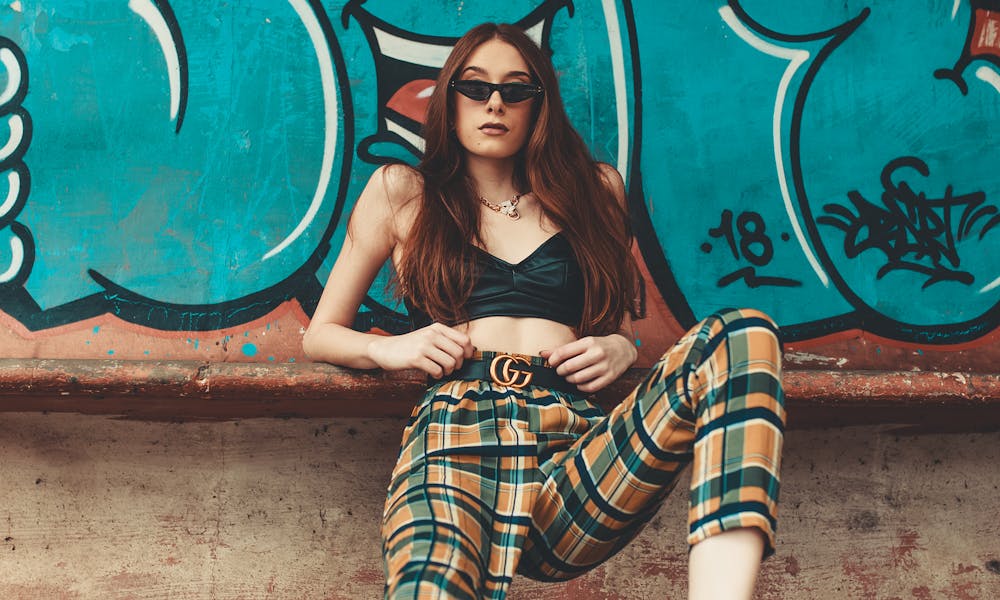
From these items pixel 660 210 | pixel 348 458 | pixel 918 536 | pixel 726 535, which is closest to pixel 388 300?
pixel 348 458

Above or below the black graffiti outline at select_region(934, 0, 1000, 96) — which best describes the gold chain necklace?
below

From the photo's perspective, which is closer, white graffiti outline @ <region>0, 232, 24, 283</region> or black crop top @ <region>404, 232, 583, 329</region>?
black crop top @ <region>404, 232, 583, 329</region>

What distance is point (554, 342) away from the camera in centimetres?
221

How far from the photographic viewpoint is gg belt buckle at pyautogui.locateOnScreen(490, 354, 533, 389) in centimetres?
206

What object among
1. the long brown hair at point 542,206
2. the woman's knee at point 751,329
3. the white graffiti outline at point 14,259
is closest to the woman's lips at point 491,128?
the long brown hair at point 542,206

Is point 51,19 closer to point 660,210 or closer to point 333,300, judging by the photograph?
point 333,300

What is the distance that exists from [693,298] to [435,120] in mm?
1433

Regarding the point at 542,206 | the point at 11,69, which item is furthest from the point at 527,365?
the point at 11,69

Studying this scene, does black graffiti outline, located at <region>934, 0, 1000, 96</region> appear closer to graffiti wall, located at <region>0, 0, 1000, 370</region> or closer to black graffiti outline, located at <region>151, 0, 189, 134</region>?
graffiti wall, located at <region>0, 0, 1000, 370</region>

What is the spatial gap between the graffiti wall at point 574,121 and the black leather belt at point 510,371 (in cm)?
112

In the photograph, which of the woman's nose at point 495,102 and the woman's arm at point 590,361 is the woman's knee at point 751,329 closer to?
the woman's arm at point 590,361

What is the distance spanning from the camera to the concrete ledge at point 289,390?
259 cm

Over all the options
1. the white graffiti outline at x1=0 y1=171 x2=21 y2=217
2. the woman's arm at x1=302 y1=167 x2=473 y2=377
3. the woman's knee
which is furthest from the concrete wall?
the woman's knee

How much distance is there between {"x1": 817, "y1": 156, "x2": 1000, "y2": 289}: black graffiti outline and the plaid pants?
190 centimetres
